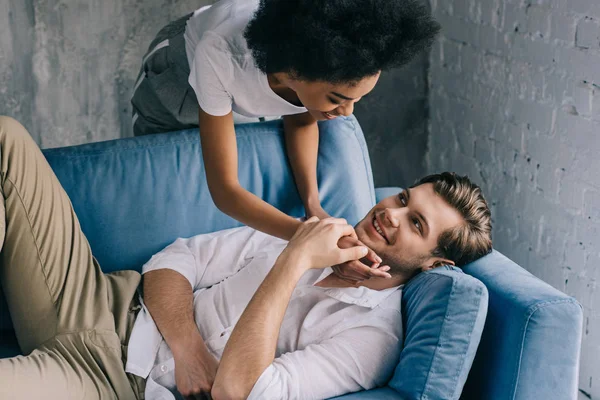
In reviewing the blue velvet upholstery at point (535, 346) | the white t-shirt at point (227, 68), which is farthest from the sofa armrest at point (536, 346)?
the white t-shirt at point (227, 68)

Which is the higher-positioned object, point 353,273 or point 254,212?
point 254,212

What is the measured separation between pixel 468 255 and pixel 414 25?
2.05 feet

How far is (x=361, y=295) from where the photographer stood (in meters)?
1.81

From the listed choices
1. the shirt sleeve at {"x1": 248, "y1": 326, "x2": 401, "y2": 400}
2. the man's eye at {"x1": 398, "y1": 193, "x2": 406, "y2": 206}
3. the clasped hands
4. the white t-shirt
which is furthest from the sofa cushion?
the white t-shirt

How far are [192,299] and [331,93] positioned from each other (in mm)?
695

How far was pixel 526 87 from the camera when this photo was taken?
2613 mm

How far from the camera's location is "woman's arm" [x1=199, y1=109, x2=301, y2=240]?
1854mm

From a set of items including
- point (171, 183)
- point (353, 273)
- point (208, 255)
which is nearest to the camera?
point (353, 273)

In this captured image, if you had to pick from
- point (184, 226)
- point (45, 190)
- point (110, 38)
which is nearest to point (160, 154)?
point (184, 226)

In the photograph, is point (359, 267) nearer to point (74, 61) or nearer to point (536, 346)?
point (536, 346)

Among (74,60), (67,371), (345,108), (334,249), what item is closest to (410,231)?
(334,249)

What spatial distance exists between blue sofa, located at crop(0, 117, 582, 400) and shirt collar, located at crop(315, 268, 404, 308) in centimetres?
7

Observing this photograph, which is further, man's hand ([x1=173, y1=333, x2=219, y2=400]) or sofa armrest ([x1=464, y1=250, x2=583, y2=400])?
man's hand ([x1=173, y1=333, x2=219, y2=400])

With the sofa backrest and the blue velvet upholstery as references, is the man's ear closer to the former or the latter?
the blue velvet upholstery
